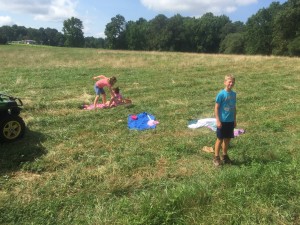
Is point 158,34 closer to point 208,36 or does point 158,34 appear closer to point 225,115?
point 208,36

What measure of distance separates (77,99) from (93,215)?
7.43 metres

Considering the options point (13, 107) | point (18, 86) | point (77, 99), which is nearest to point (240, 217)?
point (13, 107)

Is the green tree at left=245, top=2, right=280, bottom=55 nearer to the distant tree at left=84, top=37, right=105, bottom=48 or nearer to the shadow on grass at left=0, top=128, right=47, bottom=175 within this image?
the shadow on grass at left=0, top=128, right=47, bottom=175

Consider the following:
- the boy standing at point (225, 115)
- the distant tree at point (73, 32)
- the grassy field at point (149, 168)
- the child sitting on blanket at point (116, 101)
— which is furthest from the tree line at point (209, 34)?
the boy standing at point (225, 115)

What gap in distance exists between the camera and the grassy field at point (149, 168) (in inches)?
162

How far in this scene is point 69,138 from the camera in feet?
23.3

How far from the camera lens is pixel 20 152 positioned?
20.0ft

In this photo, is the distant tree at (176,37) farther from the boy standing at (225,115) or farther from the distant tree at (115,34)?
the boy standing at (225,115)

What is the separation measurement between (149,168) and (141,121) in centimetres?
288

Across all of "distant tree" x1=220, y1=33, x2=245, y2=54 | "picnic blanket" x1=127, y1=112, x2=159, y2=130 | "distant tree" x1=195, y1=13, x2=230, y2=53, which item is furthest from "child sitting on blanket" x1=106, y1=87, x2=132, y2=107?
"distant tree" x1=195, y1=13, x2=230, y2=53

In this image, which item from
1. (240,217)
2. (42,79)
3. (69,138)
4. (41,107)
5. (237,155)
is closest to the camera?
(240,217)

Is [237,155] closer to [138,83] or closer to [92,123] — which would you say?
[92,123]

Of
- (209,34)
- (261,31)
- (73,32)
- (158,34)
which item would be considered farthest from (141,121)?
(73,32)

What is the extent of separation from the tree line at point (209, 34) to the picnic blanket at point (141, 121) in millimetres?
47507
